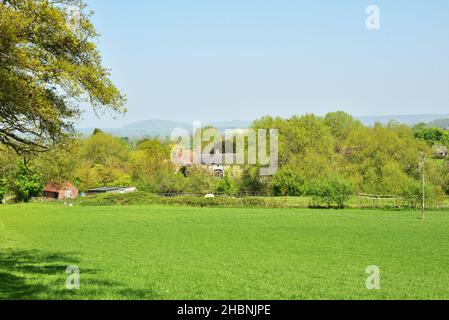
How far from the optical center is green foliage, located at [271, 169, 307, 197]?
83250mm

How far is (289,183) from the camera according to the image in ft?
274

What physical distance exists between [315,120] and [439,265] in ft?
223

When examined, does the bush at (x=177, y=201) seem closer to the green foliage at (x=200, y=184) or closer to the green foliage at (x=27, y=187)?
the green foliage at (x=200, y=184)

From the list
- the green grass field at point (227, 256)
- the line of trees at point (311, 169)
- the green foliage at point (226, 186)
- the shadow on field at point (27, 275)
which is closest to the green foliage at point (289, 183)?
the line of trees at point (311, 169)

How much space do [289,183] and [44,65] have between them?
71697mm

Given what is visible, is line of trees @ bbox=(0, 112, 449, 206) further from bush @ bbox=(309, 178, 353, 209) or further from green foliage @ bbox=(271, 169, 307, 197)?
bush @ bbox=(309, 178, 353, 209)

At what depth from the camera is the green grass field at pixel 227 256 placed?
13305mm

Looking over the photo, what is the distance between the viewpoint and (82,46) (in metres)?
14.7

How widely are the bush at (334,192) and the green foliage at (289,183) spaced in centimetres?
1272

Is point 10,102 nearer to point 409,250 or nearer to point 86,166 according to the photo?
point 409,250

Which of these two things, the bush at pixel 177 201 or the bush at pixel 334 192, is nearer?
the bush at pixel 334 192

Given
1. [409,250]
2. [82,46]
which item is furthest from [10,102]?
[409,250]

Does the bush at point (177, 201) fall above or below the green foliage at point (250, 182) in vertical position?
below

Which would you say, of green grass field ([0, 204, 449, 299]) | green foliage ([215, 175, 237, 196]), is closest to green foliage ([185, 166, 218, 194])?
green foliage ([215, 175, 237, 196])
